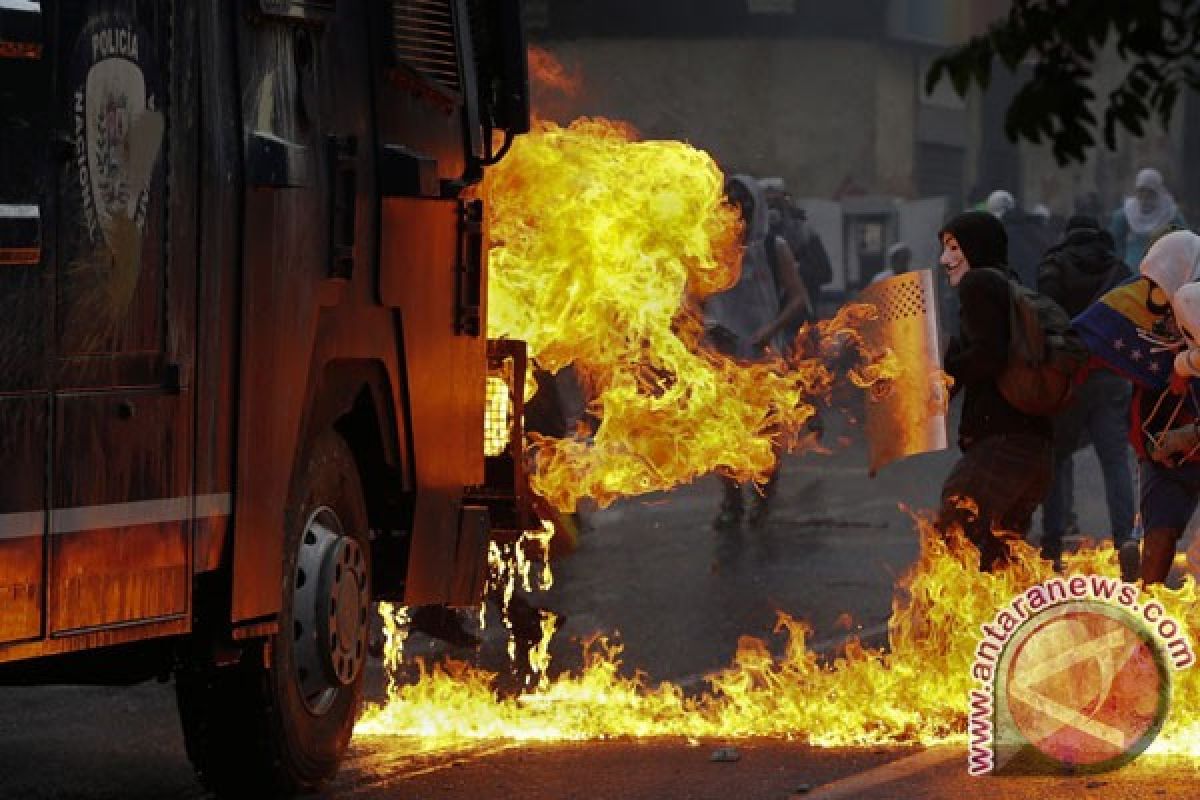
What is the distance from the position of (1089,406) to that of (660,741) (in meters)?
6.79

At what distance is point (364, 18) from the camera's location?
27.6ft

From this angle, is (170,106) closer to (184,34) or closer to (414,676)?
(184,34)

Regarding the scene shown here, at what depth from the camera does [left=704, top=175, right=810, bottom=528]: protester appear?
17.8 meters

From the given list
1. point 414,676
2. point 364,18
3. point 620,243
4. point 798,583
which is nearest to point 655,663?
point 414,676

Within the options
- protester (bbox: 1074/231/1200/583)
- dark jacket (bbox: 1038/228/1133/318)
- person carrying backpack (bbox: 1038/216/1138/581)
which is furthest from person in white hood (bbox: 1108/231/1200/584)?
dark jacket (bbox: 1038/228/1133/318)

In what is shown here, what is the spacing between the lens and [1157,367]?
34.3 feet

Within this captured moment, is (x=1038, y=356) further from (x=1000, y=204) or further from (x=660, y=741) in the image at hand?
(x=1000, y=204)

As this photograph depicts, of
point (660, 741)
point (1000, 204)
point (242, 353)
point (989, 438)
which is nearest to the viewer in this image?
point (242, 353)

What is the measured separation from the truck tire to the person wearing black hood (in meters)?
3.02

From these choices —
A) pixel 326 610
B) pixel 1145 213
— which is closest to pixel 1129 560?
pixel 326 610

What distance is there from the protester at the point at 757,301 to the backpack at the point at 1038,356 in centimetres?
689

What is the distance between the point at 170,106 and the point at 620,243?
13.4 feet

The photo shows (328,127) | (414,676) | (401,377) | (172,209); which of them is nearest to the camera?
(172,209)

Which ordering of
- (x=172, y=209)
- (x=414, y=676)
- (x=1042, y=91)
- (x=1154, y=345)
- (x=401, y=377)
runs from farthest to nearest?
(x=414, y=676), (x=1154, y=345), (x=401, y=377), (x=172, y=209), (x=1042, y=91)
